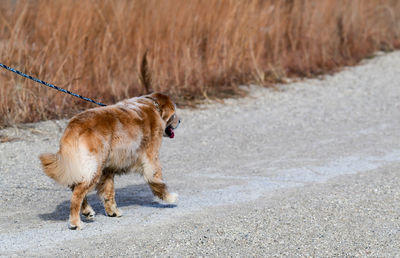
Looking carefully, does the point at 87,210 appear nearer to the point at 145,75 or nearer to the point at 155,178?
the point at 155,178

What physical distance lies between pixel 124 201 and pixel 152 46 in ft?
14.0

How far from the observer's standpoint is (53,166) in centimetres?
464

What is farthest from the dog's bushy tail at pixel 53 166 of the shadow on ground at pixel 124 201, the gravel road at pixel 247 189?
the shadow on ground at pixel 124 201

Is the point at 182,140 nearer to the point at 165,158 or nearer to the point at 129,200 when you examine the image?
the point at 165,158

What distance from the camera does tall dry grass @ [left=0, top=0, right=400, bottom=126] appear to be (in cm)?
822

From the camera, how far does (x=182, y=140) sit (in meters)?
7.91

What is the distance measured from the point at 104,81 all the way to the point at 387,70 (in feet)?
18.6

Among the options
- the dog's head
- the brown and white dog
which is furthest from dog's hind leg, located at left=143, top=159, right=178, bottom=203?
the dog's head

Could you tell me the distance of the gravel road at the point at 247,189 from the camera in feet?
14.7

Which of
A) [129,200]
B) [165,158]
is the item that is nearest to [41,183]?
[129,200]

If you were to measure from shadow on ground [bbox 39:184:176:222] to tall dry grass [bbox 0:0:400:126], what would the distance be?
237 centimetres

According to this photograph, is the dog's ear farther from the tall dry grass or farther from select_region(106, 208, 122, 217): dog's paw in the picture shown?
select_region(106, 208, 122, 217): dog's paw

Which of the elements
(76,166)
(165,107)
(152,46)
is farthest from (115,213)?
(152,46)

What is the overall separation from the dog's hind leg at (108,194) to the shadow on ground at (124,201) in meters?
0.20
